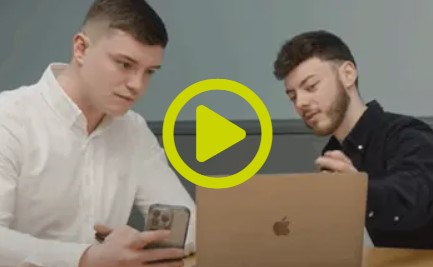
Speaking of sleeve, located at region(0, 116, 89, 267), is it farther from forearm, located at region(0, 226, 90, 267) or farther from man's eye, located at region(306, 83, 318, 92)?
man's eye, located at region(306, 83, 318, 92)

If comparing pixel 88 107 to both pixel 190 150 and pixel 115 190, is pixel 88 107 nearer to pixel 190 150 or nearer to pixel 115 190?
pixel 115 190

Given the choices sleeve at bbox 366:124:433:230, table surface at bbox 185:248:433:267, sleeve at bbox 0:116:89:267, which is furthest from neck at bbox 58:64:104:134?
sleeve at bbox 366:124:433:230

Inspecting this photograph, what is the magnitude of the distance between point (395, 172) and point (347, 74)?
343mm

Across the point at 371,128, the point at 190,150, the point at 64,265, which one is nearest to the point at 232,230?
the point at 64,265

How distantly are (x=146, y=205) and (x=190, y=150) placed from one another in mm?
440

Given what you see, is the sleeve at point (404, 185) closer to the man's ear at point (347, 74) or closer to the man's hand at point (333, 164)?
the man's hand at point (333, 164)

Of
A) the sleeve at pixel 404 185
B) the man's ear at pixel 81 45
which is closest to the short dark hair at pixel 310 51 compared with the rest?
the sleeve at pixel 404 185

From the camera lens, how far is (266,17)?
2.01m

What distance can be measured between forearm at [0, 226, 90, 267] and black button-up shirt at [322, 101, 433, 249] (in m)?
0.52

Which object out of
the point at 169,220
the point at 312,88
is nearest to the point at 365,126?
the point at 312,88

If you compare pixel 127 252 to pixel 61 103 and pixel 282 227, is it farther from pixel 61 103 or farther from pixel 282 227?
pixel 61 103

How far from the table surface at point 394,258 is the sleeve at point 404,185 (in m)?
0.05

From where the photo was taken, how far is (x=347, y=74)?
5.35ft

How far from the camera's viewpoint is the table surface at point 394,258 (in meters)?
1.29
